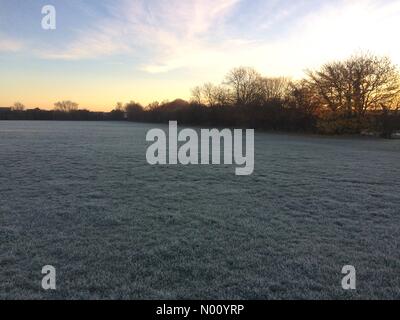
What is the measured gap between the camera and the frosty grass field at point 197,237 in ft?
14.1

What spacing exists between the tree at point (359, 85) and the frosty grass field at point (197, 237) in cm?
4199

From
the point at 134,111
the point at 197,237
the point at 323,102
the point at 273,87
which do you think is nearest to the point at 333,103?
the point at 323,102

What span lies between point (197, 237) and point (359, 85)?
50.1m

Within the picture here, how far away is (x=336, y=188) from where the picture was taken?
1079cm

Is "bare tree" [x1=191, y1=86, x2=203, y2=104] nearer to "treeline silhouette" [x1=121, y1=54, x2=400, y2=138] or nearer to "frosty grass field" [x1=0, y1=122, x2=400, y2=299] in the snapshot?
"treeline silhouette" [x1=121, y1=54, x2=400, y2=138]

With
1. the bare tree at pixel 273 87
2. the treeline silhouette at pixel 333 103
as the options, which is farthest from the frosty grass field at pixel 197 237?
the bare tree at pixel 273 87

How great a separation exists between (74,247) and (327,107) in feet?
173

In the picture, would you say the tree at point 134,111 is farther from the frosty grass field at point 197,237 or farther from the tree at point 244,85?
the frosty grass field at point 197,237

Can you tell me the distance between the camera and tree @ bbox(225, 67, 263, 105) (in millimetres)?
70875

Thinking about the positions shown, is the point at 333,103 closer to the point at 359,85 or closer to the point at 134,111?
the point at 359,85

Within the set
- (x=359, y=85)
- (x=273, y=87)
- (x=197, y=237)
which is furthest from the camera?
(x=273, y=87)

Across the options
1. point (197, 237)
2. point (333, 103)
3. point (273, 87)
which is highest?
point (273, 87)

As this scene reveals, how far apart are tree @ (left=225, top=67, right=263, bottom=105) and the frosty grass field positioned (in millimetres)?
60538

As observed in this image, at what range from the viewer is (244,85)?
78.7 metres
